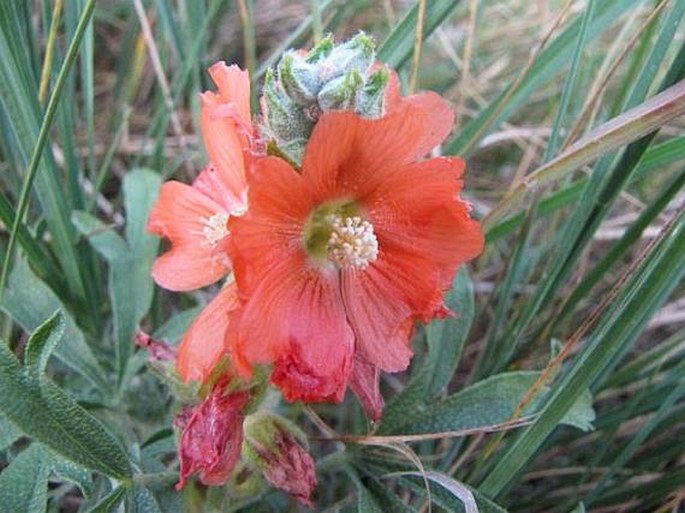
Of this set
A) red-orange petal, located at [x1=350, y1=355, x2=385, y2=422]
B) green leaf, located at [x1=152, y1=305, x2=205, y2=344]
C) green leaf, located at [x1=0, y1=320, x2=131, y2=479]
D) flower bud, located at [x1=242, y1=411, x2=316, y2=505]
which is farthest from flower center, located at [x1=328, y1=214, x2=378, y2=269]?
green leaf, located at [x1=152, y1=305, x2=205, y2=344]

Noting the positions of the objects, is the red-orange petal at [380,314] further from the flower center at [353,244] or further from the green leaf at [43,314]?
the green leaf at [43,314]

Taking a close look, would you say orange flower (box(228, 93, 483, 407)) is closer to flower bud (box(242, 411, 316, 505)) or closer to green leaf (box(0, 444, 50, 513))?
flower bud (box(242, 411, 316, 505))

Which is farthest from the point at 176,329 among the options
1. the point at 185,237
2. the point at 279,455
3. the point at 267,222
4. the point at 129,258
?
the point at 267,222

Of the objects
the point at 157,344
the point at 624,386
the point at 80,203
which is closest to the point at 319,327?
the point at 157,344

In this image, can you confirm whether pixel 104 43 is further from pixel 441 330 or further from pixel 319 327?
pixel 319 327

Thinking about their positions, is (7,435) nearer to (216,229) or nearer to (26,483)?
(26,483)
